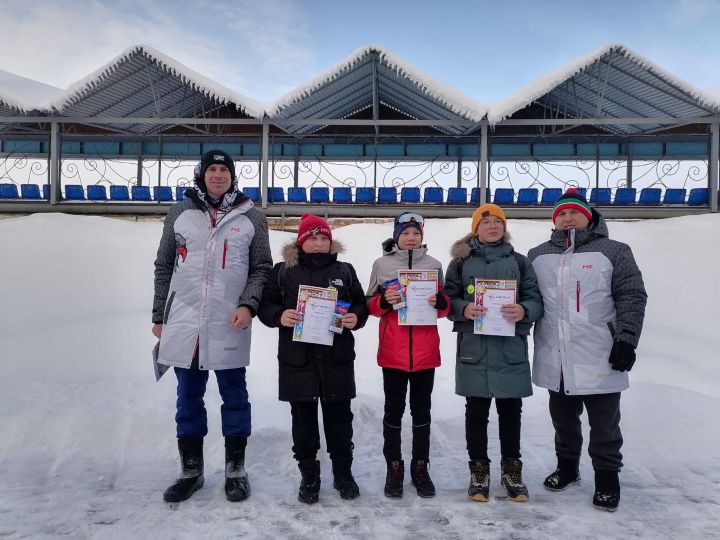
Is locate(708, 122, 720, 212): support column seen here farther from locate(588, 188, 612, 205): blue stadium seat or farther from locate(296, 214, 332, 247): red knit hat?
locate(296, 214, 332, 247): red knit hat

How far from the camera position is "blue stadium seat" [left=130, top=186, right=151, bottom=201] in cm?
1417

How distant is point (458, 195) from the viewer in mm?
13828

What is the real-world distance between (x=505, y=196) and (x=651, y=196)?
3.55 m

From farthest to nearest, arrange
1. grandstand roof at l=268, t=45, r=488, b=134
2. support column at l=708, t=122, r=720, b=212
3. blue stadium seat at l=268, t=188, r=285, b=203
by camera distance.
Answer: blue stadium seat at l=268, t=188, r=285, b=203
support column at l=708, t=122, r=720, b=212
grandstand roof at l=268, t=45, r=488, b=134

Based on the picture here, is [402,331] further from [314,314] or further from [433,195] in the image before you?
[433,195]

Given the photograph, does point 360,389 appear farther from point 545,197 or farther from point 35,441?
point 545,197

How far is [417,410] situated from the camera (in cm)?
298

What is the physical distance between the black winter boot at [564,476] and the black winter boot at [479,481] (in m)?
0.43

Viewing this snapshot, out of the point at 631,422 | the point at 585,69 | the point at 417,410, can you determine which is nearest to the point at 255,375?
the point at 417,410

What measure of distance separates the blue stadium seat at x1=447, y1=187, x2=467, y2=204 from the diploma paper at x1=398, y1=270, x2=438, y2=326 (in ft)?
36.9

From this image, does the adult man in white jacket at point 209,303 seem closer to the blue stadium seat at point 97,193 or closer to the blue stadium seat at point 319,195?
the blue stadium seat at point 319,195

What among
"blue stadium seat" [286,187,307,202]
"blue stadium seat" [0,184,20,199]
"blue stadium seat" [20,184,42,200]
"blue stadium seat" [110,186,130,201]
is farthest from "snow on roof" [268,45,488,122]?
"blue stadium seat" [0,184,20,199]

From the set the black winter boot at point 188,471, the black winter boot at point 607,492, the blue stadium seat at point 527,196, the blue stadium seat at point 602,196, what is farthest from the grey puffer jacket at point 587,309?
the blue stadium seat at point 602,196

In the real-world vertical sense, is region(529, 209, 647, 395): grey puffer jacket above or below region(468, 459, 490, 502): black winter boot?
above
